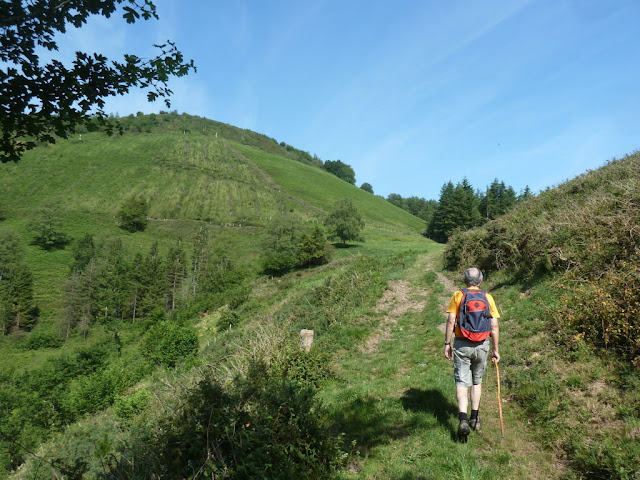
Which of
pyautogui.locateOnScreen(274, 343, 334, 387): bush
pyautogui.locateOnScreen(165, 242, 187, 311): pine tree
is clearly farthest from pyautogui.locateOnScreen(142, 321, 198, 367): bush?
pyautogui.locateOnScreen(274, 343, 334, 387): bush

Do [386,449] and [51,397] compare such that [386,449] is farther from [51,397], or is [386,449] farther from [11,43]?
[51,397]

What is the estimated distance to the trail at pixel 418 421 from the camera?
170 inches

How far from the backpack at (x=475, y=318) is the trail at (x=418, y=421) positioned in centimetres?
161

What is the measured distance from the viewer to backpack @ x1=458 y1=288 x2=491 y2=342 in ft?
16.1

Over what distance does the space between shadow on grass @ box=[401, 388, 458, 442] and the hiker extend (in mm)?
418

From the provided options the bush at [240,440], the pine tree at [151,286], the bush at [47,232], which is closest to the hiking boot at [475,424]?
the bush at [240,440]

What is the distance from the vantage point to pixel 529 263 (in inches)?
435

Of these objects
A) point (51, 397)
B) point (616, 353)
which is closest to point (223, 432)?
point (616, 353)

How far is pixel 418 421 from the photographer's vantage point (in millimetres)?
5539

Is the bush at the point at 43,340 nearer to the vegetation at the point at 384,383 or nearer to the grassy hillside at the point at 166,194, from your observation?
the grassy hillside at the point at 166,194

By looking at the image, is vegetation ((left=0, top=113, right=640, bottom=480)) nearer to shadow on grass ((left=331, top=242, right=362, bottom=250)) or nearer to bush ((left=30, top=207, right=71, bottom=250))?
shadow on grass ((left=331, top=242, right=362, bottom=250))

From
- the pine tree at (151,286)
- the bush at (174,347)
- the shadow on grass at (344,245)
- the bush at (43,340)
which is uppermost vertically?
the shadow on grass at (344,245)

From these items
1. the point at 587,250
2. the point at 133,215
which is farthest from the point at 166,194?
the point at 587,250

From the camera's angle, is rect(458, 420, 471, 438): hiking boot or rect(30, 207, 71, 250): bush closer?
rect(458, 420, 471, 438): hiking boot
